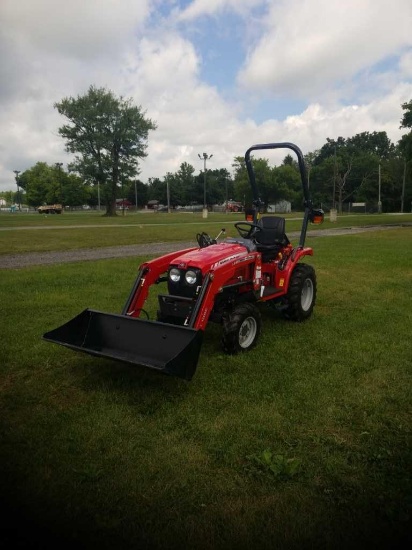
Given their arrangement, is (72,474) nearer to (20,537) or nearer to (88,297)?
(20,537)

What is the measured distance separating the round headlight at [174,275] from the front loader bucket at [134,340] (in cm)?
81

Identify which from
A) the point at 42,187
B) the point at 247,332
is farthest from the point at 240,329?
the point at 42,187

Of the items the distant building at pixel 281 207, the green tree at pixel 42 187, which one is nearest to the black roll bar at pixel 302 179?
the distant building at pixel 281 207

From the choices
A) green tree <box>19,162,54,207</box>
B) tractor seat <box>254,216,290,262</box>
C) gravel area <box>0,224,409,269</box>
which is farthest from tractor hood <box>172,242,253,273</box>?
green tree <box>19,162,54,207</box>

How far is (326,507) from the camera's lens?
2.65m

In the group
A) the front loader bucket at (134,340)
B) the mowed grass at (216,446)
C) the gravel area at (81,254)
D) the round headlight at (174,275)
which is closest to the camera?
the mowed grass at (216,446)

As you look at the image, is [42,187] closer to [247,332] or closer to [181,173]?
[181,173]

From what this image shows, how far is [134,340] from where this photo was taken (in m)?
4.30

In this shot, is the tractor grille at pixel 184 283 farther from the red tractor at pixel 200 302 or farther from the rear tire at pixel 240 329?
the rear tire at pixel 240 329

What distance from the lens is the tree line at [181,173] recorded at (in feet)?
171

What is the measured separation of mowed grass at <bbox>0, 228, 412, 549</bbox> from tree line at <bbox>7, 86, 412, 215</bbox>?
3080 centimetres

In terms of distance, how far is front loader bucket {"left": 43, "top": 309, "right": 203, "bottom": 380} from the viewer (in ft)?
12.4

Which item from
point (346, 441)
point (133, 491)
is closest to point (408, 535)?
point (346, 441)

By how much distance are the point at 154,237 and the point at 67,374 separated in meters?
15.7
